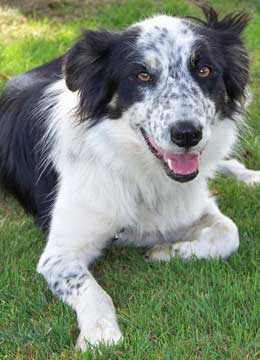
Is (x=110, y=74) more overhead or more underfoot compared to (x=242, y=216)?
more overhead

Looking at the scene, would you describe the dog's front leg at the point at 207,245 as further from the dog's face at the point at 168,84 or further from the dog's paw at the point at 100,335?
the dog's paw at the point at 100,335

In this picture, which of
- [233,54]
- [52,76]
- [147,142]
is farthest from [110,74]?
[52,76]

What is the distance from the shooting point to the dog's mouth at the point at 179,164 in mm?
3590

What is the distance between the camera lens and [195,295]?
3461mm

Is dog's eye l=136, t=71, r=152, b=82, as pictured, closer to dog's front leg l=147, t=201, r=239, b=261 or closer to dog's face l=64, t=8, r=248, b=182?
dog's face l=64, t=8, r=248, b=182

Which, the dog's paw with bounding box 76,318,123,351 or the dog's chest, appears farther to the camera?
the dog's chest

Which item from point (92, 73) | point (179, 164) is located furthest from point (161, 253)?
point (92, 73)

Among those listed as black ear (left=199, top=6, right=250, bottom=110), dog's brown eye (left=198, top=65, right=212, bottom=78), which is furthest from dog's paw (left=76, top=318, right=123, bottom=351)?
black ear (left=199, top=6, right=250, bottom=110)

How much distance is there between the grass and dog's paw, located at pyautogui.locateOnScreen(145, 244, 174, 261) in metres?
0.05

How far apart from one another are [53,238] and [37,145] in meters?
0.74

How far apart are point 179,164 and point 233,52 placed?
81cm

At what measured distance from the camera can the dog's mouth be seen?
359 cm

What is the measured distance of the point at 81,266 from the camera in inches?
146

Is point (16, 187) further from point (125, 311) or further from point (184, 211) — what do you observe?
point (125, 311)
